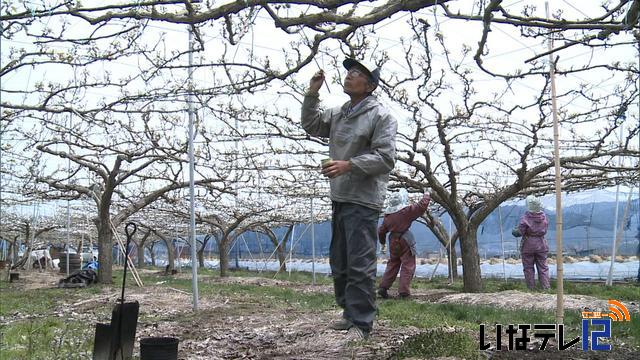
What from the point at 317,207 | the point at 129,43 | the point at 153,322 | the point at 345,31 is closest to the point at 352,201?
the point at 345,31

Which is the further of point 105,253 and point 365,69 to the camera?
point 105,253

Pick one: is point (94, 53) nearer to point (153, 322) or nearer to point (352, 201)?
point (153, 322)

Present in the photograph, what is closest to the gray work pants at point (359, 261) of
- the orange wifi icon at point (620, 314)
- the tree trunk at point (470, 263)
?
the orange wifi icon at point (620, 314)

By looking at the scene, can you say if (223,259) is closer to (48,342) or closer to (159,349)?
(48,342)

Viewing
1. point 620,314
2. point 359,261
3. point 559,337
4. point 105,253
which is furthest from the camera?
point 105,253

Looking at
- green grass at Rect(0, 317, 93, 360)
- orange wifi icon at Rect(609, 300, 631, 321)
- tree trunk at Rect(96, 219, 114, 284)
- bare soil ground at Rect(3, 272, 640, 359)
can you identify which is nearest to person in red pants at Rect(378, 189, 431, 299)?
bare soil ground at Rect(3, 272, 640, 359)

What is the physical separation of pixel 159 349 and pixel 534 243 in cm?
893

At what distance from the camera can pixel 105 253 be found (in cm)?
1405

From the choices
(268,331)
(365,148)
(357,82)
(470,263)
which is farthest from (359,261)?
(470,263)

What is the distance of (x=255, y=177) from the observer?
1428 centimetres

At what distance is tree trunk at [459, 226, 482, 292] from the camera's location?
35.0 ft

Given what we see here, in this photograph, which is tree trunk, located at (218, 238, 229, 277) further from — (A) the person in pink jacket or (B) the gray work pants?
(B) the gray work pants

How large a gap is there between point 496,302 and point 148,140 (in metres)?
7.30

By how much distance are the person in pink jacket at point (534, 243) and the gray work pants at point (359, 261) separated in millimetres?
7782
